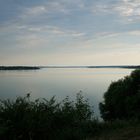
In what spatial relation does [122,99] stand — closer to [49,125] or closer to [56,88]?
[49,125]

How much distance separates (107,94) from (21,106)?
1831 cm

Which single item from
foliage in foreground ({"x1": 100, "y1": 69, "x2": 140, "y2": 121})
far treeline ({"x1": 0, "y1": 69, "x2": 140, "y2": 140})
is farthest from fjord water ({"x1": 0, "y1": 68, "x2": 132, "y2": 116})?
far treeline ({"x1": 0, "y1": 69, "x2": 140, "y2": 140})

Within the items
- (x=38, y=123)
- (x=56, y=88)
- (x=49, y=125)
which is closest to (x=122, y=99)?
(x=49, y=125)

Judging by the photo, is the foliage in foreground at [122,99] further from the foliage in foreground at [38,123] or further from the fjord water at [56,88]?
the foliage in foreground at [38,123]

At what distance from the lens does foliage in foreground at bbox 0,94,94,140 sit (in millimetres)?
8906

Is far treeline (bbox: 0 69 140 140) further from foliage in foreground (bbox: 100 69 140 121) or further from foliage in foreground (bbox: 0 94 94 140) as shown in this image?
foliage in foreground (bbox: 100 69 140 121)

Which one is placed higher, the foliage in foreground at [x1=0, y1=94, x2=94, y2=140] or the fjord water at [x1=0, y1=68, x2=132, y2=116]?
the foliage in foreground at [x1=0, y1=94, x2=94, y2=140]

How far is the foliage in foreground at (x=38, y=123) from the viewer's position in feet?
29.2

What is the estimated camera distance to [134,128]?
9555 mm

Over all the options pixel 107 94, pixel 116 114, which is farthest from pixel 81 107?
pixel 107 94

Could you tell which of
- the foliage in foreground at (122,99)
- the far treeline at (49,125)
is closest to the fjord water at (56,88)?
the foliage in foreground at (122,99)

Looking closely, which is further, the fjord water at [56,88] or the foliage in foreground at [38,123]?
the fjord water at [56,88]

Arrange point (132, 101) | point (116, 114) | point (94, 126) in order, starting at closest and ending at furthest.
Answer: point (94, 126)
point (132, 101)
point (116, 114)

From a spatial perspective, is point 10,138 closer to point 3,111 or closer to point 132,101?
point 3,111
